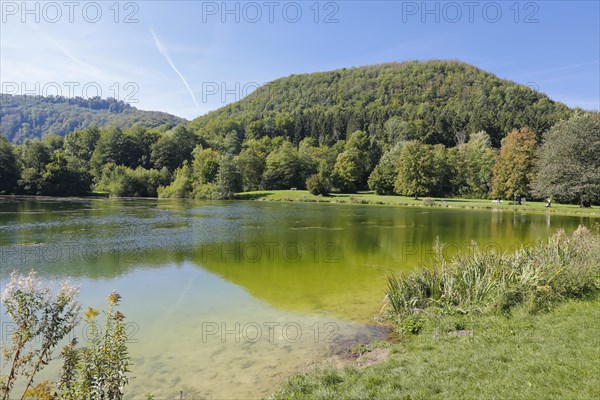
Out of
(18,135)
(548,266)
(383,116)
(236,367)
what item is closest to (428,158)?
(383,116)

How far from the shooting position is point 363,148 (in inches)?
4500

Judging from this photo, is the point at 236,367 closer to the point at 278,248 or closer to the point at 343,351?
the point at 343,351

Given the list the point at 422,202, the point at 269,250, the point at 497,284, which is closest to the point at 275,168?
the point at 422,202

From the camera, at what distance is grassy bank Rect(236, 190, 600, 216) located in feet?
171

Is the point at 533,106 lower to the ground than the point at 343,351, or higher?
higher

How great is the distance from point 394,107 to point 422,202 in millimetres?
87566

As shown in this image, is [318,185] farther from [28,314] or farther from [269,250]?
[28,314]

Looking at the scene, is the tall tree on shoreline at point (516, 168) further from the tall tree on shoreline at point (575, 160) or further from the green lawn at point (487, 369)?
the green lawn at point (487, 369)

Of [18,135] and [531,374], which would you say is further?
[18,135]

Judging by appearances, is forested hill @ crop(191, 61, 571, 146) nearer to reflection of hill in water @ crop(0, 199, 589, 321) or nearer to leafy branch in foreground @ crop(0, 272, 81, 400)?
reflection of hill in water @ crop(0, 199, 589, 321)

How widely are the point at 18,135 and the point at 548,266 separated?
787ft

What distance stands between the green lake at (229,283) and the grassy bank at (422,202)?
896 inches

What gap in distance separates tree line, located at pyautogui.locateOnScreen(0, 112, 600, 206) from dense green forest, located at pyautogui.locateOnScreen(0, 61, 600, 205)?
29cm

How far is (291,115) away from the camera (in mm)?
156625
